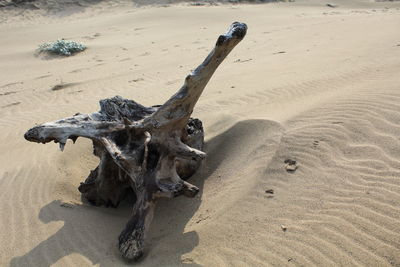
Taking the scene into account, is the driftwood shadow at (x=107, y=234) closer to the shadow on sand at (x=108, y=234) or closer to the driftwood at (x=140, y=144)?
the shadow on sand at (x=108, y=234)

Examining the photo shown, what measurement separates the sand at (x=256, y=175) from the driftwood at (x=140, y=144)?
7.7 inches

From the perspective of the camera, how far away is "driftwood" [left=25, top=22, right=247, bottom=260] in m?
3.20

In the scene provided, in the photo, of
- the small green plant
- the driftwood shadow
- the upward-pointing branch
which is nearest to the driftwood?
the upward-pointing branch

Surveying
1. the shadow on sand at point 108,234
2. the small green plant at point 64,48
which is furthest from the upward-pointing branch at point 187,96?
the small green plant at point 64,48

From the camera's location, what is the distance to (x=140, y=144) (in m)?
3.65

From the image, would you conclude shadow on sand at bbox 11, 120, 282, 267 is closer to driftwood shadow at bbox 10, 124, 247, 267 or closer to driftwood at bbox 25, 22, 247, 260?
driftwood shadow at bbox 10, 124, 247, 267

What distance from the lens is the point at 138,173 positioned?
3377 mm

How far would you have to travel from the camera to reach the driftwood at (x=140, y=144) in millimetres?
3197

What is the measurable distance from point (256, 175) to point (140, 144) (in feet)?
3.82

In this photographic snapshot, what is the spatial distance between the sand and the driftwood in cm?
20

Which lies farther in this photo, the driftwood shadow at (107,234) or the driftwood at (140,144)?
the driftwood at (140,144)

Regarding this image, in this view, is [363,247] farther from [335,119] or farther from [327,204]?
[335,119]

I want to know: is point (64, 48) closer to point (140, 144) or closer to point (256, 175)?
point (140, 144)

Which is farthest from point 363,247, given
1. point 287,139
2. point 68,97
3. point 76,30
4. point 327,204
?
point 76,30
